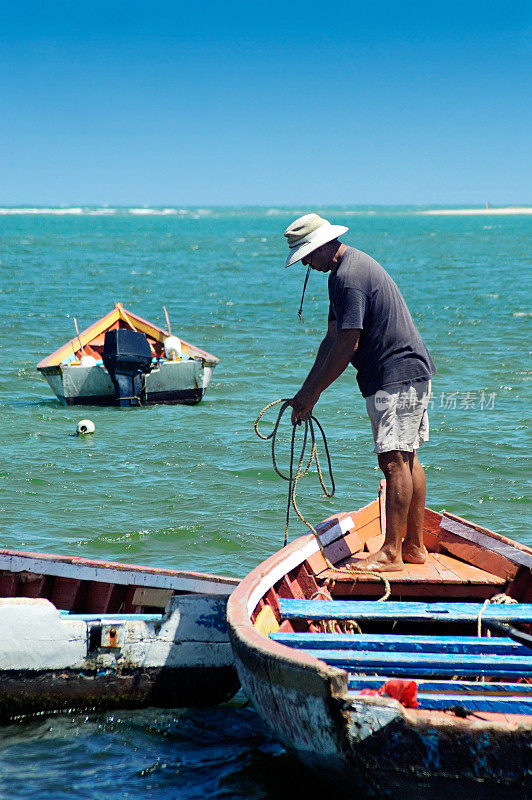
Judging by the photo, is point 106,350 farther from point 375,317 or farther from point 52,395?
point 375,317

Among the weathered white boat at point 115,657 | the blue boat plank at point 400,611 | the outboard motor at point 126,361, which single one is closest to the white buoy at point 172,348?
the outboard motor at point 126,361

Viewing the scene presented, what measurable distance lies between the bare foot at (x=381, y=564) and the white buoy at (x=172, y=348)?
353 inches

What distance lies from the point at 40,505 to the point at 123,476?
1326mm

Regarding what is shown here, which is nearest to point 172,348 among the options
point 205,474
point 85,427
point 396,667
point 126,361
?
point 126,361

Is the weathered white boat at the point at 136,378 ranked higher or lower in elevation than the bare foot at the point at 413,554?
lower

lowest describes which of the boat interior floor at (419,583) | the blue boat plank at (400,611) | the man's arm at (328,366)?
the boat interior floor at (419,583)

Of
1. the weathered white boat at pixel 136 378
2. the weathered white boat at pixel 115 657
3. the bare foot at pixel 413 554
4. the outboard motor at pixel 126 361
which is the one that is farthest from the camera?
the weathered white boat at pixel 136 378

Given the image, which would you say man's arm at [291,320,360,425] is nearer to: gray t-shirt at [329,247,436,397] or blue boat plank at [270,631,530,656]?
gray t-shirt at [329,247,436,397]

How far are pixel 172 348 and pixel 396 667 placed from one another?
404 inches

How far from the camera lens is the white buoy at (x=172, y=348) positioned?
14148 millimetres

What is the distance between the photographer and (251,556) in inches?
316

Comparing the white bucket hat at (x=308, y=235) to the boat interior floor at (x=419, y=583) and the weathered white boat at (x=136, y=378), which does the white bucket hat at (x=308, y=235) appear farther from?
the weathered white boat at (x=136, y=378)

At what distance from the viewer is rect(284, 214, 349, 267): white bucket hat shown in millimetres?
5242

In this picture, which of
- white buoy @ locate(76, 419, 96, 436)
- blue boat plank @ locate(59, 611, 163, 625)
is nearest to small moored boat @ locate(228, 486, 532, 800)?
blue boat plank @ locate(59, 611, 163, 625)
